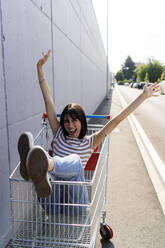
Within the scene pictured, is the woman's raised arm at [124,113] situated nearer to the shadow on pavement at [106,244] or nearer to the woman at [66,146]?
the woman at [66,146]

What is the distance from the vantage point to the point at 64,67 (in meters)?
5.36

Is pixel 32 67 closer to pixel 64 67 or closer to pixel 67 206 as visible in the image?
pixel 67 206

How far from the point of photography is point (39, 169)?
1.62m

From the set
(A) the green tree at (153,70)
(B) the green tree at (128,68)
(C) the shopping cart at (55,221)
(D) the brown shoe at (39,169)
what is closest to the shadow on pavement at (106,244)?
(C) the shopping cart at (55,221)

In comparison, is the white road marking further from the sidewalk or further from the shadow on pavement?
the shadow on pavement

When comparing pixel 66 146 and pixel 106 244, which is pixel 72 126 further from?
pixel 106 244

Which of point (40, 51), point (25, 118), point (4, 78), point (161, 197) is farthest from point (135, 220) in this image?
point (40, 51)

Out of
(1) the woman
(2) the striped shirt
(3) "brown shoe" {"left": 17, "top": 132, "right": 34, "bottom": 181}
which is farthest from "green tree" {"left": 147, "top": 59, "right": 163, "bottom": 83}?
(3) "brown shoe" {"left": 17, "top": 132, "right": 34, "bottom": 181}

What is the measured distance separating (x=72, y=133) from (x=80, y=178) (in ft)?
2.31

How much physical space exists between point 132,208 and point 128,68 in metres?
110

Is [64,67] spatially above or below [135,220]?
above

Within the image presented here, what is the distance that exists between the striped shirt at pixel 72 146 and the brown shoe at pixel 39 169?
2.93 feet

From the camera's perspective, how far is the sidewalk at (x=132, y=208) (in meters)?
2.80

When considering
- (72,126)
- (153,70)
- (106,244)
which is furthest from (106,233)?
(153,70)
